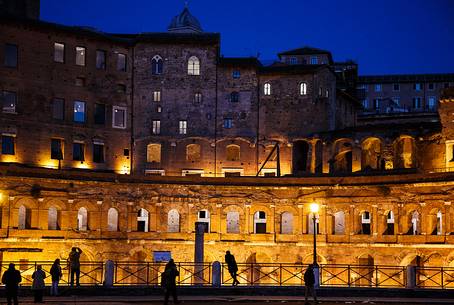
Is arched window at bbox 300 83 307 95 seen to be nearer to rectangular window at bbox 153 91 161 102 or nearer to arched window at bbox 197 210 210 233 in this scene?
rectangular window at bbox 153 91 161 102

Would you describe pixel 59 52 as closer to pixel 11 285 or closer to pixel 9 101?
pixel 9 101

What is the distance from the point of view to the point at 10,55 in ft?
208

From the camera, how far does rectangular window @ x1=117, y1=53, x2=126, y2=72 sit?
69.0 metres

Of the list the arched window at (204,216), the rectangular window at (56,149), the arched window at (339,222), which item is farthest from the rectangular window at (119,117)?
the arched window at (339,222)

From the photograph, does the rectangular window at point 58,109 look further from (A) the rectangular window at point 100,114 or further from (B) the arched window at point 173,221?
(B) the arched window at point 173,221


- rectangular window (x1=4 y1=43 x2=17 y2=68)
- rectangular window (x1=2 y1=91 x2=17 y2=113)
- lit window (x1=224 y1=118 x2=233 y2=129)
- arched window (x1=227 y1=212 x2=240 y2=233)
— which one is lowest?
arched window (x1=227 y1=212 x2=240 y2=233)

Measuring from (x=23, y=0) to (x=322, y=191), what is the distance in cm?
2935

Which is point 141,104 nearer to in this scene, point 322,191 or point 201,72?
point 201,72

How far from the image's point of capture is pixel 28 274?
53.4 m

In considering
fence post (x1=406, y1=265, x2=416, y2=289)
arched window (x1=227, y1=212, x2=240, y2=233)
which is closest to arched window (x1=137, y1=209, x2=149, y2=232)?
arched window (x1=227, y1=212, x2=240, y2=233)

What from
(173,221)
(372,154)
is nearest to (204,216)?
(173,221)

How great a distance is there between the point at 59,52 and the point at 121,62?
19.1 feet

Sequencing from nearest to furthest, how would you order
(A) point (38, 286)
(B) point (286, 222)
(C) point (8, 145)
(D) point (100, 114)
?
(A) point (38, 286) → (C) point (8, 145) → (B) point (286, 222) → (D) point (100, 114)

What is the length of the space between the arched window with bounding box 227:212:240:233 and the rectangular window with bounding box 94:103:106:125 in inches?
518
